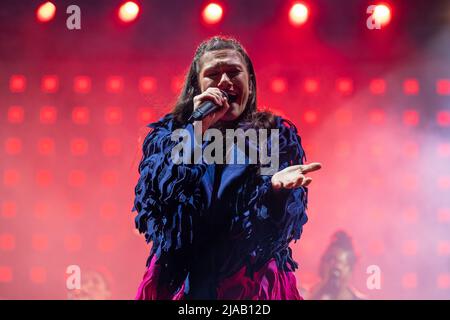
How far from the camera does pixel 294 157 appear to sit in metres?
3.55

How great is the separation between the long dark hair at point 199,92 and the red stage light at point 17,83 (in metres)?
0.95

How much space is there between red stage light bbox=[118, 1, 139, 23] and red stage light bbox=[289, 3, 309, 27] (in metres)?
0.95

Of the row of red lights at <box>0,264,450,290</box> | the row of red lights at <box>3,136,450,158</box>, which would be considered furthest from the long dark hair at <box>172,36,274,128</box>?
the row of red lights at <box>0,264,450,290</box>

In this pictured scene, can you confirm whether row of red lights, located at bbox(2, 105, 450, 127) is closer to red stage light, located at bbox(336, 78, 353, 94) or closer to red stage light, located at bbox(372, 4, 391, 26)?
red stage light, located at bbox(336, 78, 353, 94)

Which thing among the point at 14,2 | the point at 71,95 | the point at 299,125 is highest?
the point at 14,2

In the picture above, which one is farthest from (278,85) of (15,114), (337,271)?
(15,114)

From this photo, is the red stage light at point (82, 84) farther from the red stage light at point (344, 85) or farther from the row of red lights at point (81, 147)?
the red stage light at point (344, 85)

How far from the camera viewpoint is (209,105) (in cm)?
350

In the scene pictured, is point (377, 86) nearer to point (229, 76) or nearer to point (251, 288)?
point (229, 76)

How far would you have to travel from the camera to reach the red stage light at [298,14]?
3.84 metres

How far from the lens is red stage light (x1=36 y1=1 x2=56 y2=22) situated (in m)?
3.83
